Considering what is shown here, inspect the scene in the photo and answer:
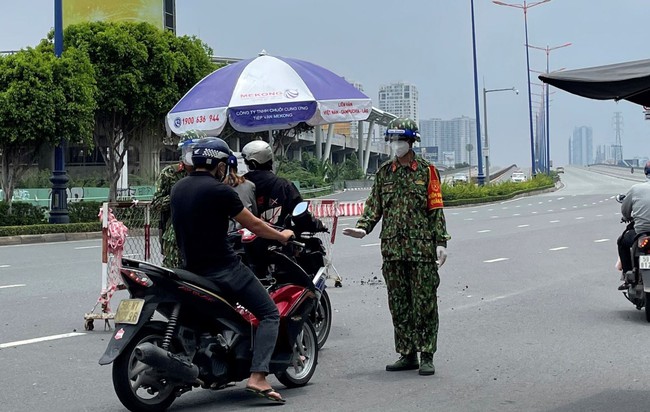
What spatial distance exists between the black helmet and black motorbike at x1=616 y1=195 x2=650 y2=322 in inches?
202

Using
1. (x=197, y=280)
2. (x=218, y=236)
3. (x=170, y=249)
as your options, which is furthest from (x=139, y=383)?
(x=170, y=249)

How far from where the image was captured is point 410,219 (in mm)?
7230

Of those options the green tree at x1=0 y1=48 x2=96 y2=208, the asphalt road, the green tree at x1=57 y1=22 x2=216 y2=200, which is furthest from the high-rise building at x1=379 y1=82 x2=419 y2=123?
the asphalt road

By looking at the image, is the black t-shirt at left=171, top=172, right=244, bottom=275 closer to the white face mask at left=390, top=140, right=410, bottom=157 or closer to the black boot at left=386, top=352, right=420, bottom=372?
the white face mask at left=390, top=140, right=410, bottom=157

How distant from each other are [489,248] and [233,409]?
13703 mm

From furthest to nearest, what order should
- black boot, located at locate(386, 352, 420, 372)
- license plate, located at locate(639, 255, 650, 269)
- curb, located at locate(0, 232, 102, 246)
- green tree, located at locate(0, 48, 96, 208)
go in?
1. green tree, located at locate(0, 48, 96, 208)
2. curb, located at locate(0, 232, 102, 246)
3. license plate, located at locate(639, 255, 650, 269)
4. black boot, located at locate(386, 352, 420, 372)

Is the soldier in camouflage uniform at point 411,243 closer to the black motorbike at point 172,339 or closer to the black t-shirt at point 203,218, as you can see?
the black motorbike at point 172,339

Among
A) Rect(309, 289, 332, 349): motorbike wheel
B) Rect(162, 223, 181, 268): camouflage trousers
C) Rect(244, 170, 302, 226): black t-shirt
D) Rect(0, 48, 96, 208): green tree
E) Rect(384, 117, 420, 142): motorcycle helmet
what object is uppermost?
Rect(0, 48, 96, 208): green tree

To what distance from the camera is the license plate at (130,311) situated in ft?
18.7

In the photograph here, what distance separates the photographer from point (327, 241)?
10398mm

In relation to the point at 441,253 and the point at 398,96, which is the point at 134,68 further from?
the point at 398,96

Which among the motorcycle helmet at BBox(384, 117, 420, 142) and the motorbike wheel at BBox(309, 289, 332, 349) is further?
the motorbike wheel at BBox(309, 289, 332, 349)

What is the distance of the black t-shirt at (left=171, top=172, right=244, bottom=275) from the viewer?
5922 millimetres

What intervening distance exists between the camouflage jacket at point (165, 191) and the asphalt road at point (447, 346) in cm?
135
